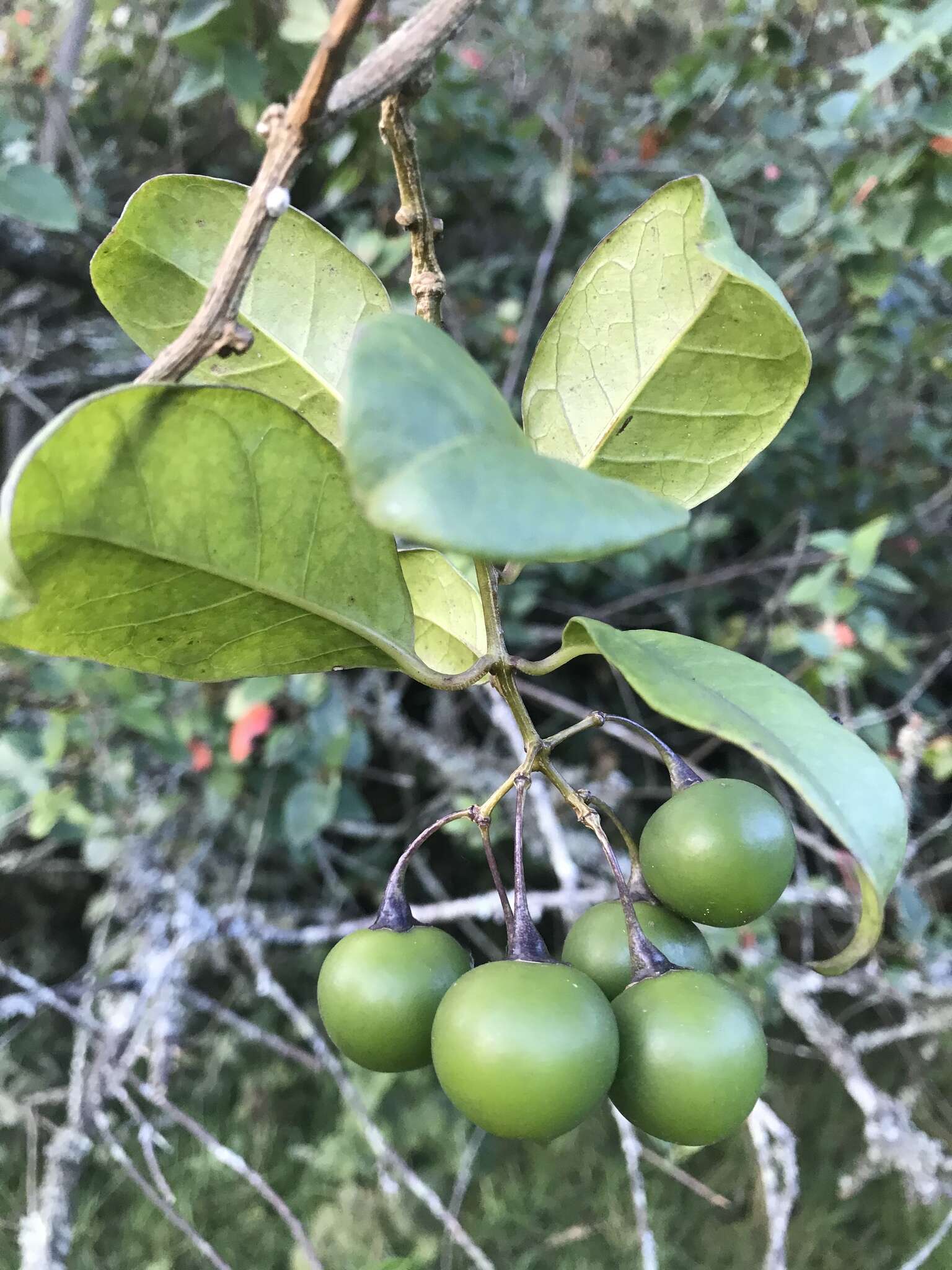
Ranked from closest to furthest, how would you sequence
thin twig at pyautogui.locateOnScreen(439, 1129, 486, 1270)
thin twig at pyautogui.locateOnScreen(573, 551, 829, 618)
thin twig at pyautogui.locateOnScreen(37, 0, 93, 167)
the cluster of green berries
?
1. the cluster of green berries
2. thin twig at pyautogui.locateOnScreen(439, 1129, 486, 1270)
3. thin twig at pyautogui.locateOnScreen(37, 0, 93, 167)
4. thin twig at pyautogui.locateOnScreen(573, 551, 829, 618)

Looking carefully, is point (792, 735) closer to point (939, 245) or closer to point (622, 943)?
point (622, 943)

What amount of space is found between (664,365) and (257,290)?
0.35m

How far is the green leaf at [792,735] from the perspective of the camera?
0.47m

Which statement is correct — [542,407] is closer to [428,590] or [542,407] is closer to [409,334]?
[428,590]

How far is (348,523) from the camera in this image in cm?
60

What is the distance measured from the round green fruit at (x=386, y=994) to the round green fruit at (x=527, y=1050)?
5 centimetres

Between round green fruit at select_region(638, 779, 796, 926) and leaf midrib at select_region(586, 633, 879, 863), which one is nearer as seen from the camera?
leaf midrib at select_region(586, 633, 879, 863)

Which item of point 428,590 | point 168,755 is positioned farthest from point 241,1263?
point 428,590

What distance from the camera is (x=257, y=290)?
0.73m

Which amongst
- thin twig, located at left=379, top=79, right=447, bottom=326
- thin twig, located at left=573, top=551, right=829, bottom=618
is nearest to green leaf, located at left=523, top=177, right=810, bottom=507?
thin twig, located at left=379, top=79, right=447, bottom=326

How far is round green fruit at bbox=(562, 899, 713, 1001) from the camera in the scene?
69cm

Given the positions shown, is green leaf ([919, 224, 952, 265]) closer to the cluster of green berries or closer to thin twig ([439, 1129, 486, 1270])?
the cluster of green berries

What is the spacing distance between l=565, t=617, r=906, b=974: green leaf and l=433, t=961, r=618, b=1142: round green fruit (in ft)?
0.58

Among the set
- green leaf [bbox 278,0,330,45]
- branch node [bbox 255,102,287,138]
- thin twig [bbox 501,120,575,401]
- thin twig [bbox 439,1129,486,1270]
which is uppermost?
branch node [bbox 255,102,287,138]
